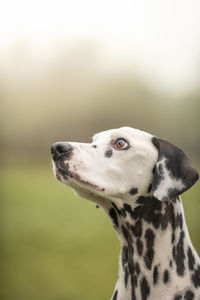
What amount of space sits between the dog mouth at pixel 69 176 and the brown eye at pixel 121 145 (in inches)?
6.5

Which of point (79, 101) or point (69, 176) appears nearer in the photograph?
point (69, 176)

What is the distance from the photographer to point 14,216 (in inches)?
99.7

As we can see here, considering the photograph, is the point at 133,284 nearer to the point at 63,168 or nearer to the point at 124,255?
the point at 124,255

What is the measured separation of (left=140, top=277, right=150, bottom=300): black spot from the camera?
153 centimetres

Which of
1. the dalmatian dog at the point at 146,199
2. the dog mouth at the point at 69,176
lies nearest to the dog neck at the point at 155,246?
the dalmatian dog at the point at 146,199

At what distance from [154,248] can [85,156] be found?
1.40 ft

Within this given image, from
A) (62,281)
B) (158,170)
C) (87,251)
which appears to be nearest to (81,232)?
(87,251)

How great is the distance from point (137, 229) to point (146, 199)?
0.12m

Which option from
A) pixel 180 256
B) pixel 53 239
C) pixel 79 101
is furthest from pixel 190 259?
pixel 79 101

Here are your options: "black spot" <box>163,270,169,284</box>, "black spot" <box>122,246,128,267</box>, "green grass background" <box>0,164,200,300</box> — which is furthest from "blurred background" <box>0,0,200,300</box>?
"black spot" <box>163,270,169,284</box>

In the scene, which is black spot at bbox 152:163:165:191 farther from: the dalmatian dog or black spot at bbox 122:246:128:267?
black spot at bbox 122:246:128:267

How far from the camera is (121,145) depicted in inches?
60.2

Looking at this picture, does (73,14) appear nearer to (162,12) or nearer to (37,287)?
(162,12)

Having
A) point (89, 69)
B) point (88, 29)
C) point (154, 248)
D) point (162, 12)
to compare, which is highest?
point (162, 12)
